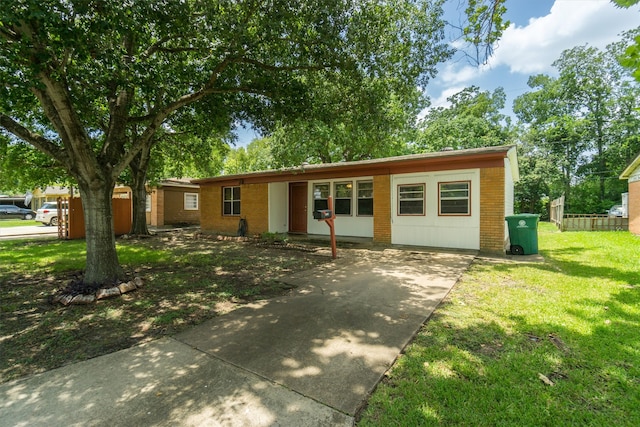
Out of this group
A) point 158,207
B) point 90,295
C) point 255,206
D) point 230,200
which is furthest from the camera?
point 158,207

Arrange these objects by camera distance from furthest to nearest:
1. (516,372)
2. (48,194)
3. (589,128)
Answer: (48,194) → (589,128) → (516,372)

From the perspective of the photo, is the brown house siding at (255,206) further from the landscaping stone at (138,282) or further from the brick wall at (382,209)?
the landscaping stone at (138,282)

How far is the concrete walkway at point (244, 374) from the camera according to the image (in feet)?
7.00

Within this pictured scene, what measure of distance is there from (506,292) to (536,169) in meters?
23.8

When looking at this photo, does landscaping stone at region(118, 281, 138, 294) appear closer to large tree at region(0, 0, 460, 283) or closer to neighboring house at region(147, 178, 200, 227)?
large tree at region(0, 0, 460, 283)

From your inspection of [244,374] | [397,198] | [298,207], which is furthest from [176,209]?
[244,374]

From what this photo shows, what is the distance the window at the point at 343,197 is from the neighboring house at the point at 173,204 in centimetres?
1166

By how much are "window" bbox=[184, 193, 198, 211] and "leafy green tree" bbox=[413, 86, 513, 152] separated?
18606 mm

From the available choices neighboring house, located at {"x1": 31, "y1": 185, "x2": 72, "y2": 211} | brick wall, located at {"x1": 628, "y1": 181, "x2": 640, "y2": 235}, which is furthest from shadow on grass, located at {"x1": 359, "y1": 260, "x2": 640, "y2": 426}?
neighboring house, located at {"x1": 31, "y1": 185, "x2": 72, "y2": 211}

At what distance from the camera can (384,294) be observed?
16.1ft

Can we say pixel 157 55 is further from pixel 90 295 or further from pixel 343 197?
pixel 343 197

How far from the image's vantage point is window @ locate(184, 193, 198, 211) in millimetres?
21188

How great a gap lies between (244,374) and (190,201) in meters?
20.9

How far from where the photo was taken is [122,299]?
191 inches
